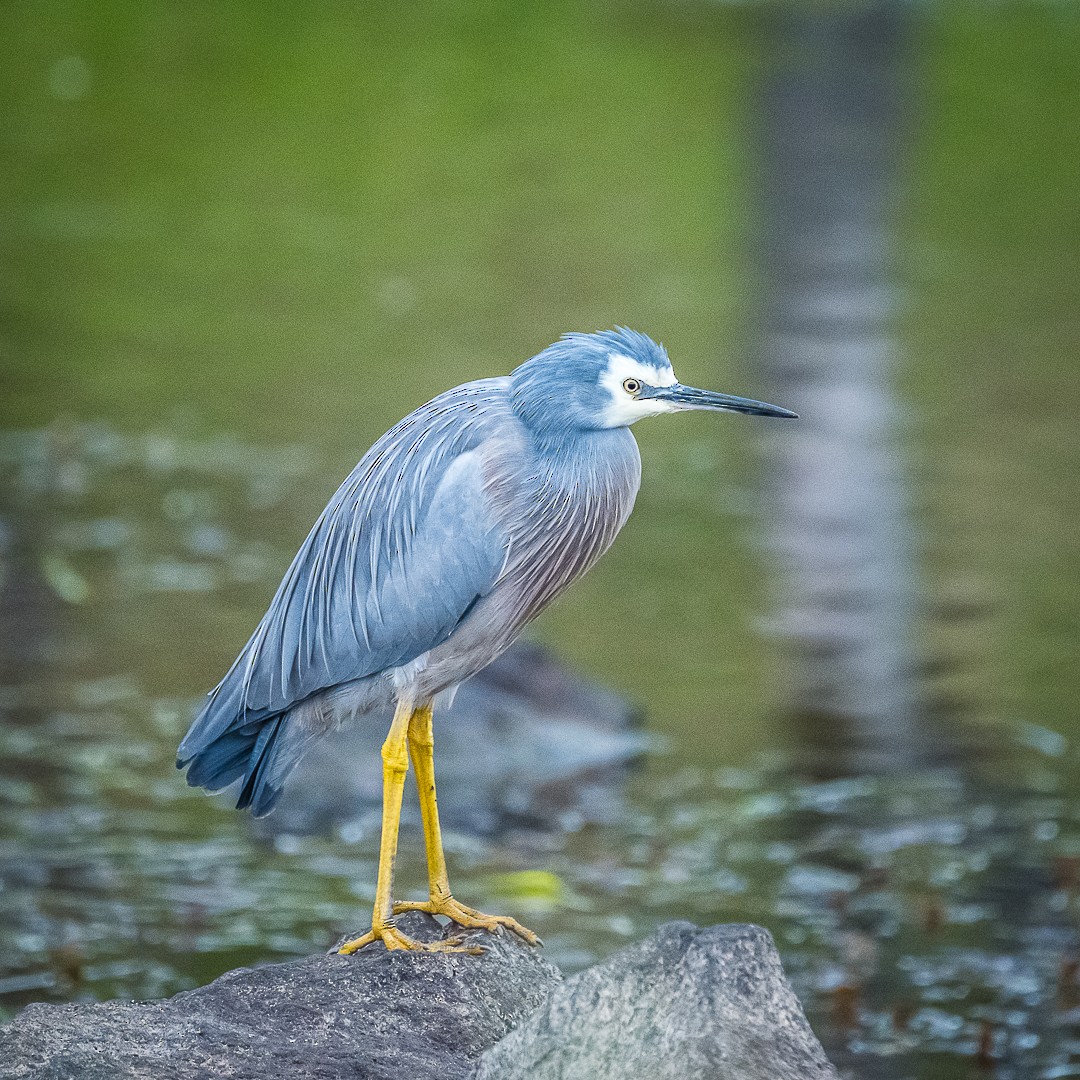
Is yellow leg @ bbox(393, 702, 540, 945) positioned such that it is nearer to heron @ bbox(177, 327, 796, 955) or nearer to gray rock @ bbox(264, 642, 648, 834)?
heron @ bbox(177, 327, 796, 955)

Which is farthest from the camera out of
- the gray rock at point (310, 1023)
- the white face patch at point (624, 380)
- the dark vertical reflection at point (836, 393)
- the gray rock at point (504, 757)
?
the dark vertical reflection at point (836, 393)

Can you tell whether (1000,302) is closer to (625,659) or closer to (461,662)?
(625,659)

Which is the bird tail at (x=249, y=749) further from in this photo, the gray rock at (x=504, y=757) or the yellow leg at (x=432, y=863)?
the gray rock at (x=504, y=757)

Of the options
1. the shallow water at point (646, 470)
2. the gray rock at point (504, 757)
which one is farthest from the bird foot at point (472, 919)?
the gray rock at point (504, 757)

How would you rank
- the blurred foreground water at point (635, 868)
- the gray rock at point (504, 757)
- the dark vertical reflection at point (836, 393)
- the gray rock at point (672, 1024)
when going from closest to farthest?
the gray rock at point (672, 1024) → the blurred foreground water at point (635, 868) → the gray rock at point (504, 757) → the dark vertical reflection at point (836, 393)

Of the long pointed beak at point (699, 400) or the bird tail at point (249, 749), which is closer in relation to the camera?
the long pointed beak at point (699, 400)

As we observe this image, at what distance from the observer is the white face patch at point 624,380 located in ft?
14.0

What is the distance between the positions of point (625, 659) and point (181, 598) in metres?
1.78

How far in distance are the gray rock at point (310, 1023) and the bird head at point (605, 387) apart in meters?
1.13

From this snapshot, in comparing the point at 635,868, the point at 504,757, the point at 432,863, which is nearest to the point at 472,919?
the point at 432,863

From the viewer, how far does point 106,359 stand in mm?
11781

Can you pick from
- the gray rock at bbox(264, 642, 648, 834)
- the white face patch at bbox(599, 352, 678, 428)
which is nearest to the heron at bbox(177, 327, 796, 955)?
the white face patch at bbox(599, 352, 678, 428)

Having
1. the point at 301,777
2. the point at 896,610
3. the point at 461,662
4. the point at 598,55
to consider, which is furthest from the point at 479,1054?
the point at 598,55

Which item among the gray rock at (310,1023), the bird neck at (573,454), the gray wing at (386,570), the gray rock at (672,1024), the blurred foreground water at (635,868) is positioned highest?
the bird neck at (573,454)
